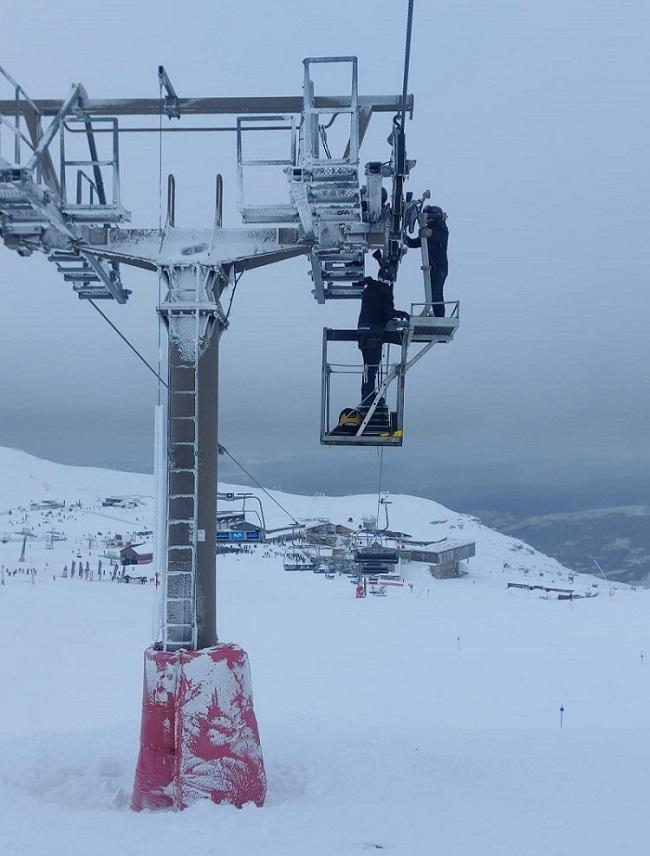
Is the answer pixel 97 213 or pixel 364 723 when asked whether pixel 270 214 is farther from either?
pixel 364 723

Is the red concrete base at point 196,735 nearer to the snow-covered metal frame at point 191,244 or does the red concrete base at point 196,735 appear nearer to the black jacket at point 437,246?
the snow-covered metal frame at point 191,244

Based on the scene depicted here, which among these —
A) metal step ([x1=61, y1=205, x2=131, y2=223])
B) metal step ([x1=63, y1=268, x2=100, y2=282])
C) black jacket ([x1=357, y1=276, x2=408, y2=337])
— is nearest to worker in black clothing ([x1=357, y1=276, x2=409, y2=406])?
black jacket ([x1=357, y1=276, x2=408, y2=337])

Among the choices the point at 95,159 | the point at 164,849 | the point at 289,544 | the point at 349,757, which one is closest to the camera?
the point at 164,849

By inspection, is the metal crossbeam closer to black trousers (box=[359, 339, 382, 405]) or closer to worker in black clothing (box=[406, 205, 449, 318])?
worker in black clothing (box=[406, 205, 449, 318])

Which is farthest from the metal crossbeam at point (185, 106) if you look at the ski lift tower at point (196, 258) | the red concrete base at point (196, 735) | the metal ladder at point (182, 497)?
the red concrete base at point (196, 735)

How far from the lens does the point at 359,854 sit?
213 inches

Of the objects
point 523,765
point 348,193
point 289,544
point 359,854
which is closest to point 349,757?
point 523,765

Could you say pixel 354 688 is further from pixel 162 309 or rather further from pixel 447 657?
pixel 162 309

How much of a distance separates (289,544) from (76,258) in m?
41.8

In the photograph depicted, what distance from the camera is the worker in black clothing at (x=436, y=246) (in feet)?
26.2

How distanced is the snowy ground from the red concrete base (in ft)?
0.92

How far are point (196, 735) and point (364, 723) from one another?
4734 mm

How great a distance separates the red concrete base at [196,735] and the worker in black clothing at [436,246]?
4228mm

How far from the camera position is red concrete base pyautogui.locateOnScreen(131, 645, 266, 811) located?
21.1ft
